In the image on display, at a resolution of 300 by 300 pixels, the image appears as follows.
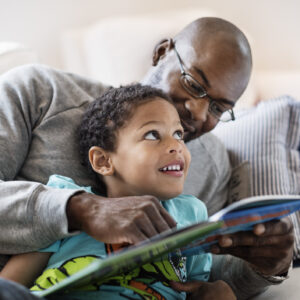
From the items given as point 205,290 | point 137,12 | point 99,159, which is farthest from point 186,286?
point 137,12

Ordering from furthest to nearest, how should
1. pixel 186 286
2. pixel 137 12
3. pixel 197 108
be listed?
1. pixel 137 12
2. pixel 197 108
3. pixel 186 286

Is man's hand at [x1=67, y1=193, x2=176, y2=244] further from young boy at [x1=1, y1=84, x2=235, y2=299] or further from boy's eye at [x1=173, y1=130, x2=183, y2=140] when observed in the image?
boy's eye at [x1=173, y1=130, x2=183, y2=140]

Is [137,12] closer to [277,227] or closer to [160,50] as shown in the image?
[160,50]

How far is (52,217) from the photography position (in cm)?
92

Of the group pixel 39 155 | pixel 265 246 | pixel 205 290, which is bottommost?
pixel 205 290

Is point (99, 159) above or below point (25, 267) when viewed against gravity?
above

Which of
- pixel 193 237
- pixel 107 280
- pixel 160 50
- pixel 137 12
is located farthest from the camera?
pixel 137 12

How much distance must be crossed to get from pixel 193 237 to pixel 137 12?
205 centimetres

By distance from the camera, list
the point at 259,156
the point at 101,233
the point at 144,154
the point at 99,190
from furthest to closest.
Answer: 1. the point at 259,156
2. the point at 99,190
3. the point at 144,154
4. the point at 101,233

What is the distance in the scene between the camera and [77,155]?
1271mm

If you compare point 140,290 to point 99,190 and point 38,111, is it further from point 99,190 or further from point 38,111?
point 38,111

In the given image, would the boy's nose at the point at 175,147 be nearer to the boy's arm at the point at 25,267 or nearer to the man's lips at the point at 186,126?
the man's lips at the point at 186,126

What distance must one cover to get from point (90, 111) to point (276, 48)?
5.70 feet

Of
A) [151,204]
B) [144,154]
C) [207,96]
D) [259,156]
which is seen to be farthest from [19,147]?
[259,156]
